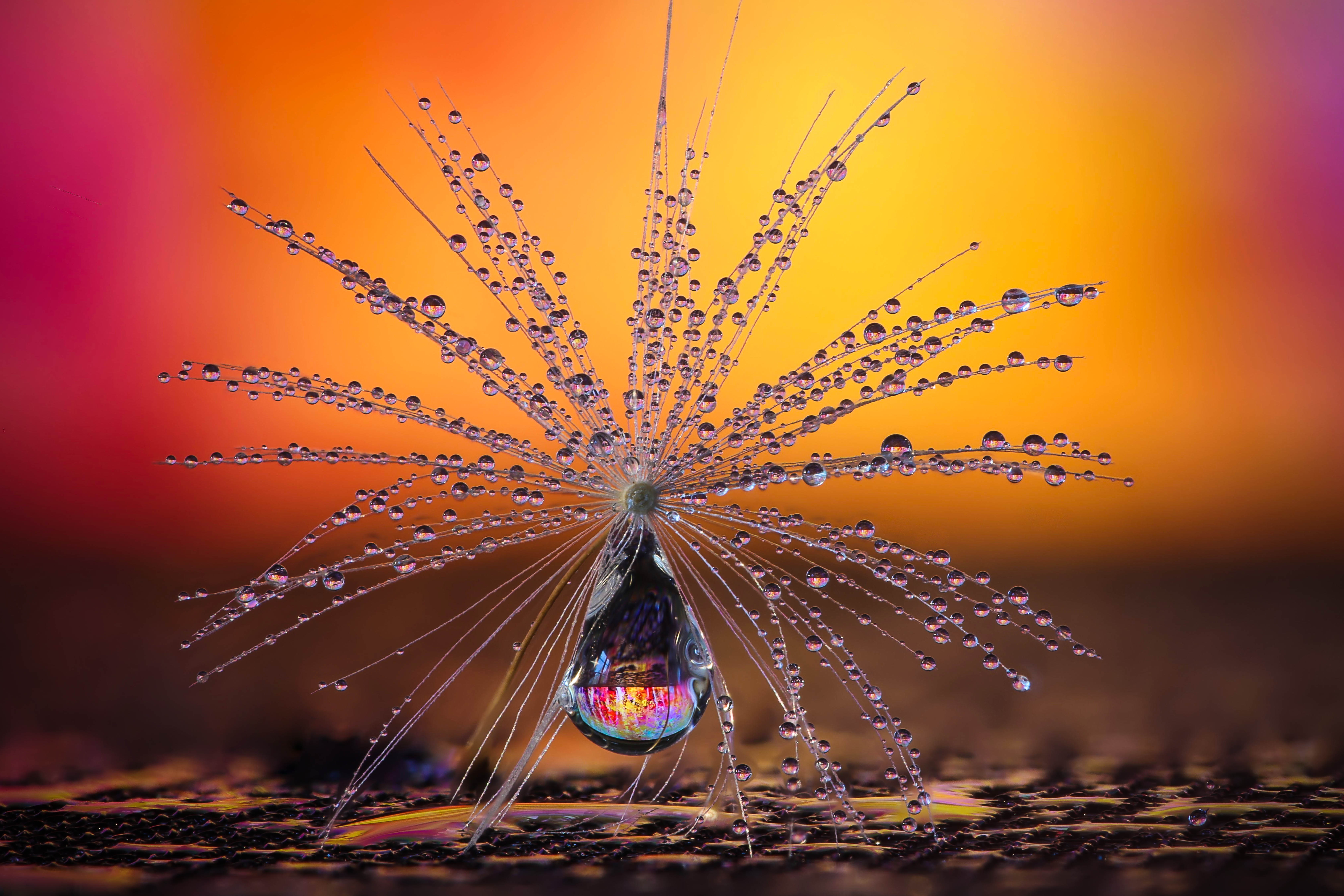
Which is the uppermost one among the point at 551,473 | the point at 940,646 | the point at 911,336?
the point at 911,336

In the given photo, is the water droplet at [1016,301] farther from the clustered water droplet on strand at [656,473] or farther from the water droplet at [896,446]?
the water droplet at [896,446]

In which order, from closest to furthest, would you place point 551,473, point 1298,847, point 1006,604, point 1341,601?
point 1298,847 < point 551,473 < point 1006,604 < point 1341,601

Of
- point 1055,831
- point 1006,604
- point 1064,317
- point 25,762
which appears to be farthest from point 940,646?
point 25,762

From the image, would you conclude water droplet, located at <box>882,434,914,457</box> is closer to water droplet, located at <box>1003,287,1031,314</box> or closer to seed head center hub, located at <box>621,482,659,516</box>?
water droplet, located at <box>1003,287,1031,314</box>

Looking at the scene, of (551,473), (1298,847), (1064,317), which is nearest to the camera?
(1298,847)

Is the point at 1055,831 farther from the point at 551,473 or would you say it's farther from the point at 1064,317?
the point at 1064,317

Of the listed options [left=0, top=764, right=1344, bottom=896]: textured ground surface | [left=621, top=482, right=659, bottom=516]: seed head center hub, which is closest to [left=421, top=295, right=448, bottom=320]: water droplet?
[left=621, top=482, right=659, bottom=516]: seed head center hub
